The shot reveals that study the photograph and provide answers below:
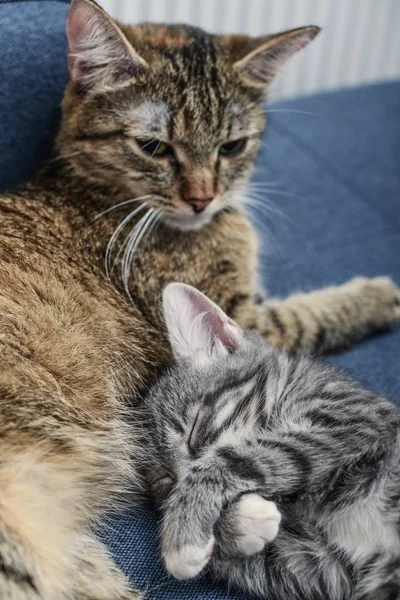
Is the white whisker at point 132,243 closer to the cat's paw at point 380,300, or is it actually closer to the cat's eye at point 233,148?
the cat's eye at point 233,148

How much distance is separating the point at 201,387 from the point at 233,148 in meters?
0.72

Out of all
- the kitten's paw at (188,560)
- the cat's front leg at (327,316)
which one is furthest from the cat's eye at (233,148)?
the kitten's paw at (188,560)

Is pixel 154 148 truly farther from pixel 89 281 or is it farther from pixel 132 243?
pixel 89 281

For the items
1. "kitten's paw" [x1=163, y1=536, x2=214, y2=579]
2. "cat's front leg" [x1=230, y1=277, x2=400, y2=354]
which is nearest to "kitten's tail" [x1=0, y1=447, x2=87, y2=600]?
"kitten's paw" [x1=163, y1=536, x2=214, y2=579]

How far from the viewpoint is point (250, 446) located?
4.19 feet

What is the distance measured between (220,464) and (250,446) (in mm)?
69

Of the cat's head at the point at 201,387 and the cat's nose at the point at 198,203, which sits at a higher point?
the cat's nose at the point at 198,203

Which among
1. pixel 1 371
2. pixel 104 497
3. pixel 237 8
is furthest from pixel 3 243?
pixel 237 8

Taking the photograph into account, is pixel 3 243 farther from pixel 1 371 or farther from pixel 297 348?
pixel 297 348

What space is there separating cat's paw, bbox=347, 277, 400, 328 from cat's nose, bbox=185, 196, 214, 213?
0.61 metres

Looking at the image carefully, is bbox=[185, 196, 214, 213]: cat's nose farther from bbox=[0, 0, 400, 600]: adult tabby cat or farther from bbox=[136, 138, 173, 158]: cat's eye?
bbox=[136, 138, 173, 158]: cat's eye

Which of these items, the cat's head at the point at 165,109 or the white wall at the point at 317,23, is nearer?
the cat's head at the point at 165,109

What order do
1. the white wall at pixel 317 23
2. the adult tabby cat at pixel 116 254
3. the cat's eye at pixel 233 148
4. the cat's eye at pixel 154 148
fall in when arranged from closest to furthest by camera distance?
1. the adult tabby cat at pixel 116 254
2. the cat's eye at pixel 154 148
3. the cat's eye at pixel 233 148
4. the white wall at pixel 317 23

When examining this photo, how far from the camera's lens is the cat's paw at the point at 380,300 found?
80.0 inches
